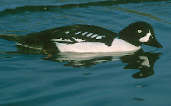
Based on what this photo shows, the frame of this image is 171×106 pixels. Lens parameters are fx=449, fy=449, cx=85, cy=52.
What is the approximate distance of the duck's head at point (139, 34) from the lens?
10.0m

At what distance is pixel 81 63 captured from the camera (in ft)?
29.2

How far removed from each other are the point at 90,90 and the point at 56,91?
0.56m

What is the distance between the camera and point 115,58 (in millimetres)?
9352

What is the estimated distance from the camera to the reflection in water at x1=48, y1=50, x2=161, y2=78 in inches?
346

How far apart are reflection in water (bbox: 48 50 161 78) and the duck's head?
1.07 ft

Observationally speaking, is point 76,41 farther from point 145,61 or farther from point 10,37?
point 10,37

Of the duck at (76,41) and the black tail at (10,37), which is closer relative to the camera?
the duck at (76,41)

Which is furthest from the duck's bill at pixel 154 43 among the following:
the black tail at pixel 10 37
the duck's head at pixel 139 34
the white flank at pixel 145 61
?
the black tail at pixel 10 37

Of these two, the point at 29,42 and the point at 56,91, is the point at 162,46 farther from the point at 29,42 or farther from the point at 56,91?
the point at 56,91

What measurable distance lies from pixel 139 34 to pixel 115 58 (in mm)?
1105

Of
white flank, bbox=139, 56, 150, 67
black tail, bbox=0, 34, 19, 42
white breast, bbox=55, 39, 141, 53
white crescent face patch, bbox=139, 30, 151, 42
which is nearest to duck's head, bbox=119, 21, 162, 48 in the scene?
white crescent face patch, bbox=139, 30, 151, 42

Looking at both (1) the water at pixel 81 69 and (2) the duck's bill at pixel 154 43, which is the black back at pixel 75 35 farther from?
(2) the duck's bill at pixel 154 43

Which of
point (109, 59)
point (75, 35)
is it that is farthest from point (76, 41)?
point (109, 59)

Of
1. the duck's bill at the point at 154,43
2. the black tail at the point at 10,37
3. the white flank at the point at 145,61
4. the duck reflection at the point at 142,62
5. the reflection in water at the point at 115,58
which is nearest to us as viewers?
the duck reflection at the point at 142,62
